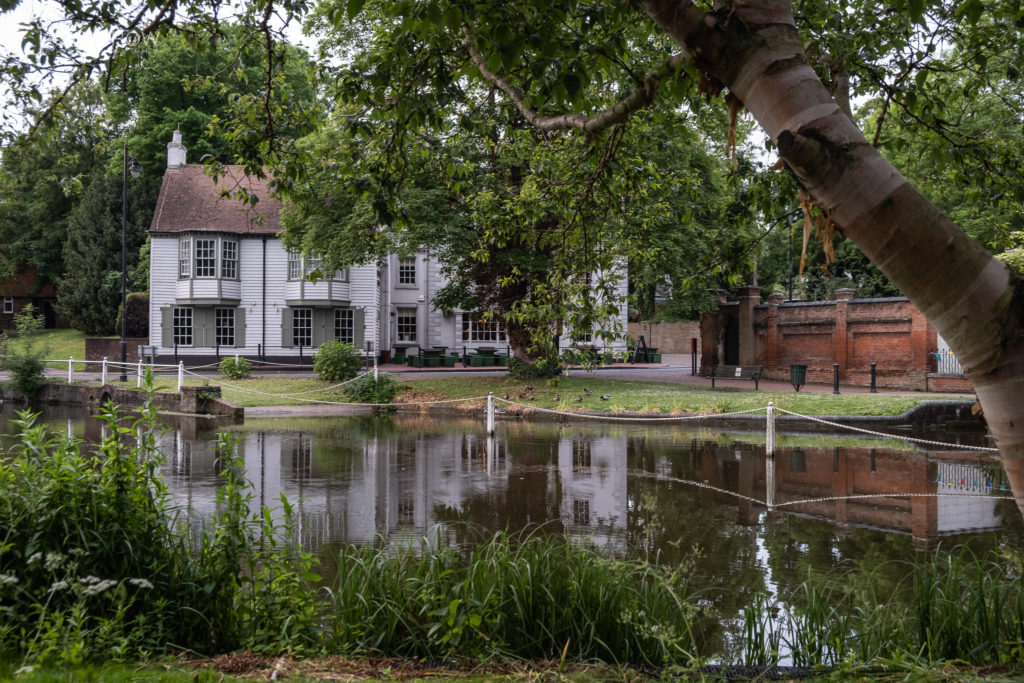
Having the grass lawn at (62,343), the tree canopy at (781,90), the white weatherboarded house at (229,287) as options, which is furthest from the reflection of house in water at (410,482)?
the grass lawn at (62,343)

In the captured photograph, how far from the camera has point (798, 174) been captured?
3.07 m

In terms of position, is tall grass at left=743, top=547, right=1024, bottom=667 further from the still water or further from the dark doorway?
the dark doorway

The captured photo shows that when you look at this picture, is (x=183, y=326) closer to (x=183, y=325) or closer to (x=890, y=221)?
(x=183, y=325)

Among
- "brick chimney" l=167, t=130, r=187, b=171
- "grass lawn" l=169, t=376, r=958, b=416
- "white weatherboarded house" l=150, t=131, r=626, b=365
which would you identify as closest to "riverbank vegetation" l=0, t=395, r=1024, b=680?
"grass lawn" l=169, t=376, r=958, b=416

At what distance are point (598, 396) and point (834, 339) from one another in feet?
38.1

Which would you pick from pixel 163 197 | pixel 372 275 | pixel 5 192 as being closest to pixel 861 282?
pixel 372 275

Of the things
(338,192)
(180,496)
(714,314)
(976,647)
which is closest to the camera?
(976,647)

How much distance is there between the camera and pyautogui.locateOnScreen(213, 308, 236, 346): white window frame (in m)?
38.5

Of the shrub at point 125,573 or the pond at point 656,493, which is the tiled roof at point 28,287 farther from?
the shrub at point 125,573

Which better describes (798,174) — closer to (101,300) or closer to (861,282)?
(861,282)

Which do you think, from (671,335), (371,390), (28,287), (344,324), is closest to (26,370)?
(371,390)

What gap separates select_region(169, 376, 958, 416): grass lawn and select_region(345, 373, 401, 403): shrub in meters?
0.34

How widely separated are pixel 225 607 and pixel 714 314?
3191cm

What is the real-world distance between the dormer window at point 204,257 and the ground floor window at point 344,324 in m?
5.49
